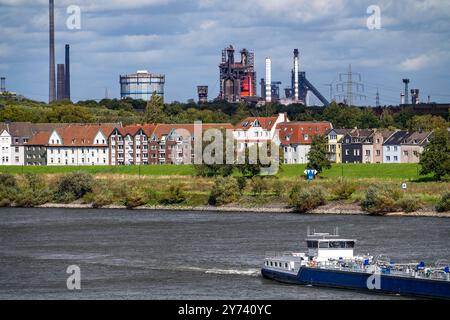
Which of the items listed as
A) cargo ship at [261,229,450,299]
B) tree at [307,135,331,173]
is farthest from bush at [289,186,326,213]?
cargo ship at [261,229,450,299]

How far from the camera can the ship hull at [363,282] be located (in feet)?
163

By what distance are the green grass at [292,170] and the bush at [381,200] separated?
1774cm

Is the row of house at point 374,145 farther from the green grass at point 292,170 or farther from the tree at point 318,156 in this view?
the tree at point 318,156

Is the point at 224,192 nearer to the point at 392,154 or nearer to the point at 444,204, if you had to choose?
the point at 444,204

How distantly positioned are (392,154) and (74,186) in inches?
1793

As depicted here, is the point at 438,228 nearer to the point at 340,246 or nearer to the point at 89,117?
the point at 340,246

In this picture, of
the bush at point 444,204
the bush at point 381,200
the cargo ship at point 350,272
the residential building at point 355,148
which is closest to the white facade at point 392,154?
the residential building at point 355,148

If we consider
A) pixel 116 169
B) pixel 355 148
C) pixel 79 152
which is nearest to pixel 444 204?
pixel 116 169

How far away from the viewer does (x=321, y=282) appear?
55.3m

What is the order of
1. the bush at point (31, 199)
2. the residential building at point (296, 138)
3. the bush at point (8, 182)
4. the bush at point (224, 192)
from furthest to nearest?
the residential building at point (296, 138) < the bush at point (8, 182) < the bush at point (31, 199) < the bush at point (224, 192)

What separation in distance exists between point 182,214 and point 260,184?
10.0 meters

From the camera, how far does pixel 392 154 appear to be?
145 meters
